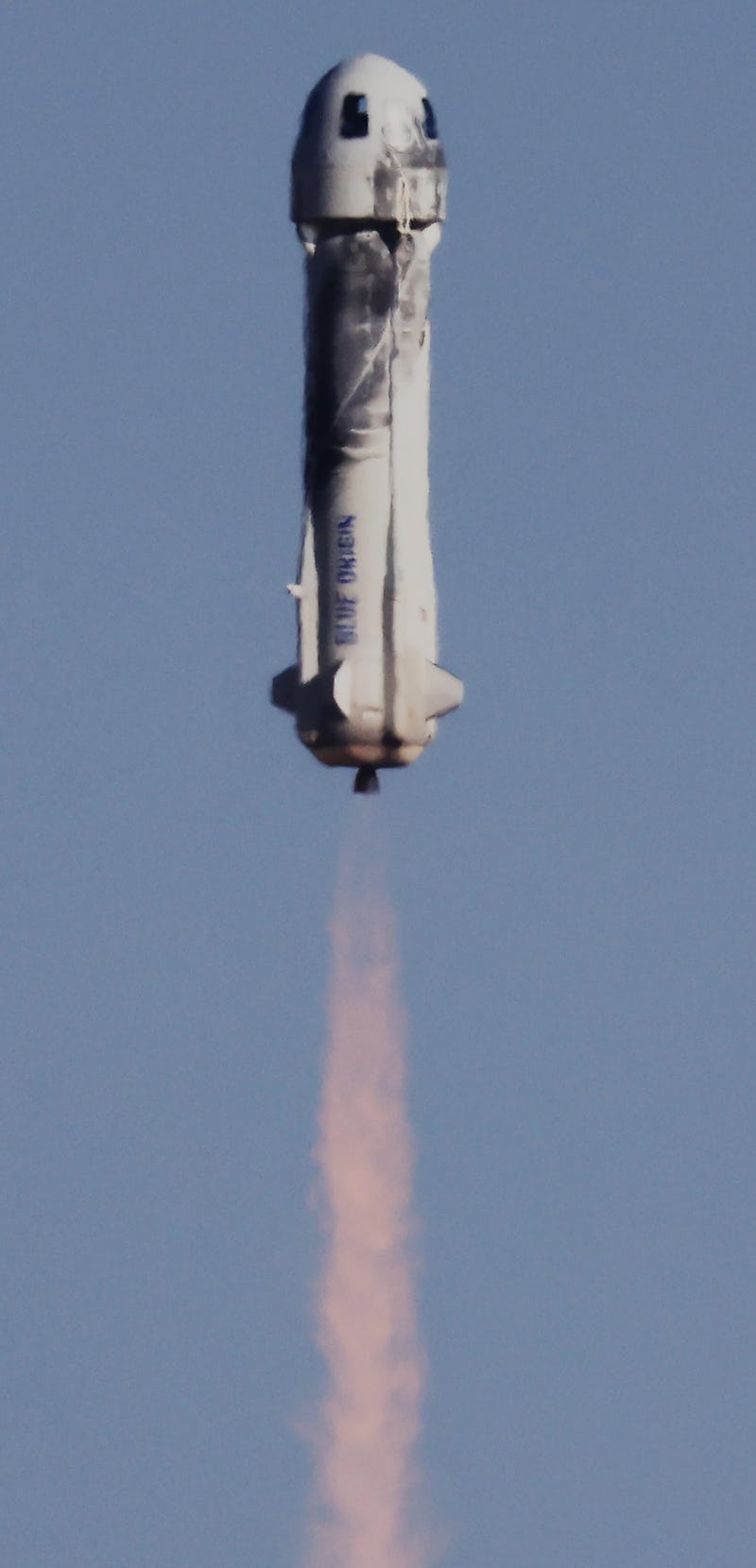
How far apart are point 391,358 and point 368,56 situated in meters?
4.60

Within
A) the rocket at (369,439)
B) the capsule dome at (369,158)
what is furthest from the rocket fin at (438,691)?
the capsule dome at (369,158)

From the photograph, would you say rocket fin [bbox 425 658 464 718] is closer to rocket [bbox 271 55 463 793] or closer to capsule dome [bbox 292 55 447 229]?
rocket [bbox 271 55 463 793]

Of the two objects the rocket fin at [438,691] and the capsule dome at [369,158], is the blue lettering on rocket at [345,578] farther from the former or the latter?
the capsule dome at [369,158]

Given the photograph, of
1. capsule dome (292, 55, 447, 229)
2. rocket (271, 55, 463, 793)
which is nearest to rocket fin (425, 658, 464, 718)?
rocket (271, 55, 463, 793)

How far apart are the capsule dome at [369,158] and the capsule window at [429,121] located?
1 cm

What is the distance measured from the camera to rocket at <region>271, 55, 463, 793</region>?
614ft

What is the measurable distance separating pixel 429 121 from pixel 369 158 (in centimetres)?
133

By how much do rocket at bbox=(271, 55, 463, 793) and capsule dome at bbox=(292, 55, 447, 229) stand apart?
0.02 metres

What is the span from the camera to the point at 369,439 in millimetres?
187750

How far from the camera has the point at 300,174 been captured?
188500 mm

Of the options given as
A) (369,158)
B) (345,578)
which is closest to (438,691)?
(345,578)

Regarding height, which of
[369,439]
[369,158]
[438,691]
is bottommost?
[438,691]

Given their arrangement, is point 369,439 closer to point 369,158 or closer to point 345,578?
point 345,578

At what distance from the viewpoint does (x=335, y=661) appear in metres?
187
